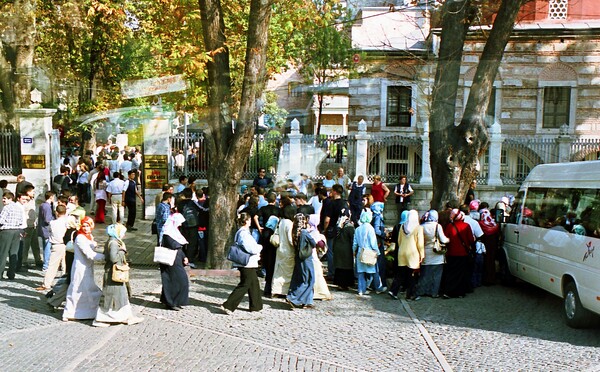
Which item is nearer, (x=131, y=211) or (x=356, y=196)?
(x=356, y=196)

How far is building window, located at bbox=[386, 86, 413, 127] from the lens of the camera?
25922 mm

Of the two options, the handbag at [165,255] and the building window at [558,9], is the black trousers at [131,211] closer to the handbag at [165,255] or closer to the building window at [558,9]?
the handbag at [165,255]

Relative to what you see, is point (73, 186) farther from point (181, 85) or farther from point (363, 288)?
point (363, 288)

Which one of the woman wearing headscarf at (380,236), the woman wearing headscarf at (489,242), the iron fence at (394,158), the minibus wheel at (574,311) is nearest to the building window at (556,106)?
the iron fence at (394,158)

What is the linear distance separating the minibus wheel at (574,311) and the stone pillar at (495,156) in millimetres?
10721

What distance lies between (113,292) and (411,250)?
193 inches

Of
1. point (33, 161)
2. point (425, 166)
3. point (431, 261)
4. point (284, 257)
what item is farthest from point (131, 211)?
point (431, 261)

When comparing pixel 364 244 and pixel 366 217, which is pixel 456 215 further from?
pixel 364 244

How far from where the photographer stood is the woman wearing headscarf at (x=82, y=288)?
945 cm

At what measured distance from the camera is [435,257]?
36.8 feet

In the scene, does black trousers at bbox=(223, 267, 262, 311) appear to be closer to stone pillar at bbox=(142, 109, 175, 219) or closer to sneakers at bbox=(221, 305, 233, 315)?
sneakers at bbox=(221, 305, 233, 315)

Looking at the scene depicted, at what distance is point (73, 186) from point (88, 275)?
11.1 metres

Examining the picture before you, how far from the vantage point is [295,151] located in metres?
19.9

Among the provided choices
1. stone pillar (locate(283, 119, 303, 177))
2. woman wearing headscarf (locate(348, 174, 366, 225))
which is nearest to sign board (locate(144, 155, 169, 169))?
stone pillar (locate(283, 119, 303, 177))
